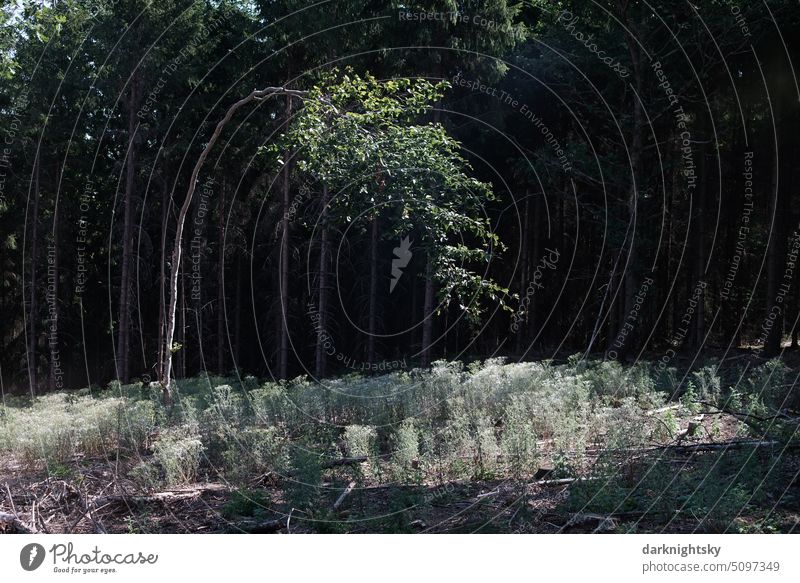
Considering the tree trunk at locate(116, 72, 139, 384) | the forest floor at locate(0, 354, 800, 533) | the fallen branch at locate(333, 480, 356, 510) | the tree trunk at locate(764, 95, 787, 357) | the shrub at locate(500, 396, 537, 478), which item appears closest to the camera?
the forest floor at locate(0, 354, 800, 533)

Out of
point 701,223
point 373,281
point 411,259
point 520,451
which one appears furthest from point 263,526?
point 411,259

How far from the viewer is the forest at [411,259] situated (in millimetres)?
7750

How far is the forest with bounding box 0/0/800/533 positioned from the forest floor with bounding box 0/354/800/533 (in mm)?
48

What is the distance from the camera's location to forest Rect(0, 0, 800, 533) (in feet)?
25.4

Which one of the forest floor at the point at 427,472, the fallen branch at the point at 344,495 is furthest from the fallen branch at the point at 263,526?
the fallen branch at the point at 344,495

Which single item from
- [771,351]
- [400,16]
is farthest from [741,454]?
[400,16]

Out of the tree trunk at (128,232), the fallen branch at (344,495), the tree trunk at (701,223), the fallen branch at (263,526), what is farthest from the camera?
the tree trunk at (128,232)

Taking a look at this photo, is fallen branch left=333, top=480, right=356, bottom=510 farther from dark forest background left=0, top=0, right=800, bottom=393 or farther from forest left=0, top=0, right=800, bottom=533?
dark forest background left=0, top=0, right=800, bottom=393

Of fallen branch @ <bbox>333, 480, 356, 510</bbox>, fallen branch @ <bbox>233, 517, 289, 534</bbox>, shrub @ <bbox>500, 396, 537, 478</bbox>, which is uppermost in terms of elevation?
shrub @ <bbox>500, 396, 537, 478</bbox>

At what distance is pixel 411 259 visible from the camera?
25.9m

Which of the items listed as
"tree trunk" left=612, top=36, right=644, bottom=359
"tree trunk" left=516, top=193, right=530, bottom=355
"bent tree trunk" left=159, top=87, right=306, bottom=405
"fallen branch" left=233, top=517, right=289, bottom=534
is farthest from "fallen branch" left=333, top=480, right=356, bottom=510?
"tree trunk" left=516, top=193, right=530, bottom=355

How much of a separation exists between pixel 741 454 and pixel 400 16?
13282 millimetres

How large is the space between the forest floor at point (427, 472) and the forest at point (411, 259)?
1.9 inches

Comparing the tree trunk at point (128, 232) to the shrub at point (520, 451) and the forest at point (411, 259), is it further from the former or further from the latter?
the shrub at point (520, 451)
